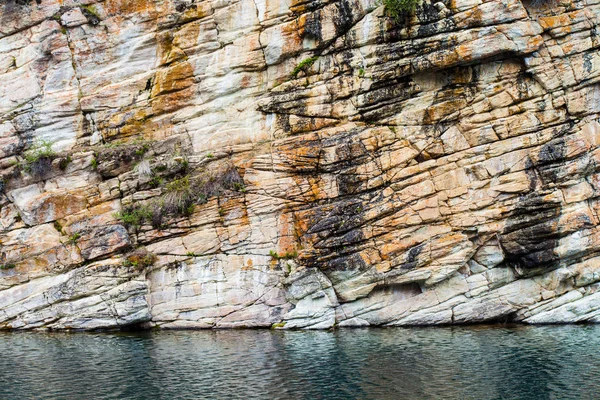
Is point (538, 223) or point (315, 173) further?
point (315, 173)

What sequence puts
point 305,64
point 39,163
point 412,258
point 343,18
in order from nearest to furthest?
point 412,258 < point 343,18 < point 305,64 < point 39,163

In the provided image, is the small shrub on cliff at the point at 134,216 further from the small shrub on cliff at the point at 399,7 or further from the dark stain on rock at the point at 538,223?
the dark stain on rock at the point at 538,223

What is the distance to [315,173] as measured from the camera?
3006 cm

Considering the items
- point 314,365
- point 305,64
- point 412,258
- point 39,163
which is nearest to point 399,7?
point 305,64

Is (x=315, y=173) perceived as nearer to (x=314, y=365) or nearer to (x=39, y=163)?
(x=314, y=365)

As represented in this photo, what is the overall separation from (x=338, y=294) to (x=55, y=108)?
1814 centimetres

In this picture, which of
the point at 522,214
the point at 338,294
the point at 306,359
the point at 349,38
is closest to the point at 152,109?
the point at 349,38

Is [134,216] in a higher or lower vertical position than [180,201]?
lower

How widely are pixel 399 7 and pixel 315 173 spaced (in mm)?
8914

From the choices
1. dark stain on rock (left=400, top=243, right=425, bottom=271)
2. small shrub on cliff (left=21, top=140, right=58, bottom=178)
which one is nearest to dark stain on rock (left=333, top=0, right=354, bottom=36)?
dark stain on rock (left=400, top=243, right=425, bottom=271)

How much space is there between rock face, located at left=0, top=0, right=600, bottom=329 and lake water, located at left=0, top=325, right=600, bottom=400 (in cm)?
226

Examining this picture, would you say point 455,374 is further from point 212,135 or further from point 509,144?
point 212,135

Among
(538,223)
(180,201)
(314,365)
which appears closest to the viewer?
(314,365)

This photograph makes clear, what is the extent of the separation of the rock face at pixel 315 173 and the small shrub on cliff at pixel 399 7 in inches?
17.6
